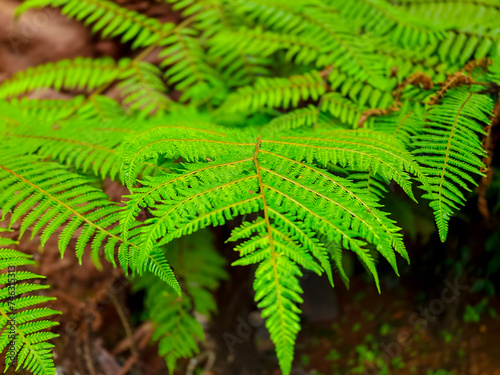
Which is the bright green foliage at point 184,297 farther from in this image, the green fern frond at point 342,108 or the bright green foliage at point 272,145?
the green fern frond at point 342,108

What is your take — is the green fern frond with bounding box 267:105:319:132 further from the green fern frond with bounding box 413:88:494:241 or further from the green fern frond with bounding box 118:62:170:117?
the green fern frond with bounding box 118:62:170:117

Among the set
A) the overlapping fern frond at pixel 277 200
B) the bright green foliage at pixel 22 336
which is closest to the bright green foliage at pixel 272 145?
the overlapping fern frond at pixel 277 200

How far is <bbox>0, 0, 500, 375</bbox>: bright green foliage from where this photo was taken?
37.9 inches

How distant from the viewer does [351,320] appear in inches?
141

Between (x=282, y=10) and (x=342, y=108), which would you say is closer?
(x=342, y=108)

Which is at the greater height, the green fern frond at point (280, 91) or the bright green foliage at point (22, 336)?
the green fern frond at point (280, 91)

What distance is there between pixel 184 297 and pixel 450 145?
136 centimetres

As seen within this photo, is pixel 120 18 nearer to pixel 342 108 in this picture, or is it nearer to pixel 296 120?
pixel 296 120

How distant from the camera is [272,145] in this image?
1195 millimetres

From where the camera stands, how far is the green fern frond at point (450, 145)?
1.08 meters

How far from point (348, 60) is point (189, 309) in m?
1.49

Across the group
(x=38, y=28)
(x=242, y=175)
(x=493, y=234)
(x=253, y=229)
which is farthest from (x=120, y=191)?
(x=493, y=234)

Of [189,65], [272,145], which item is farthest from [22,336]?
[189,65]

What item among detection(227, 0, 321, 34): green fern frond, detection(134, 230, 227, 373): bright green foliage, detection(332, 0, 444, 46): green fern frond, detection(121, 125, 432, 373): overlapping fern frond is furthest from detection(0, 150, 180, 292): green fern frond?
detection(332, 0, 444, 46): green fern frond
